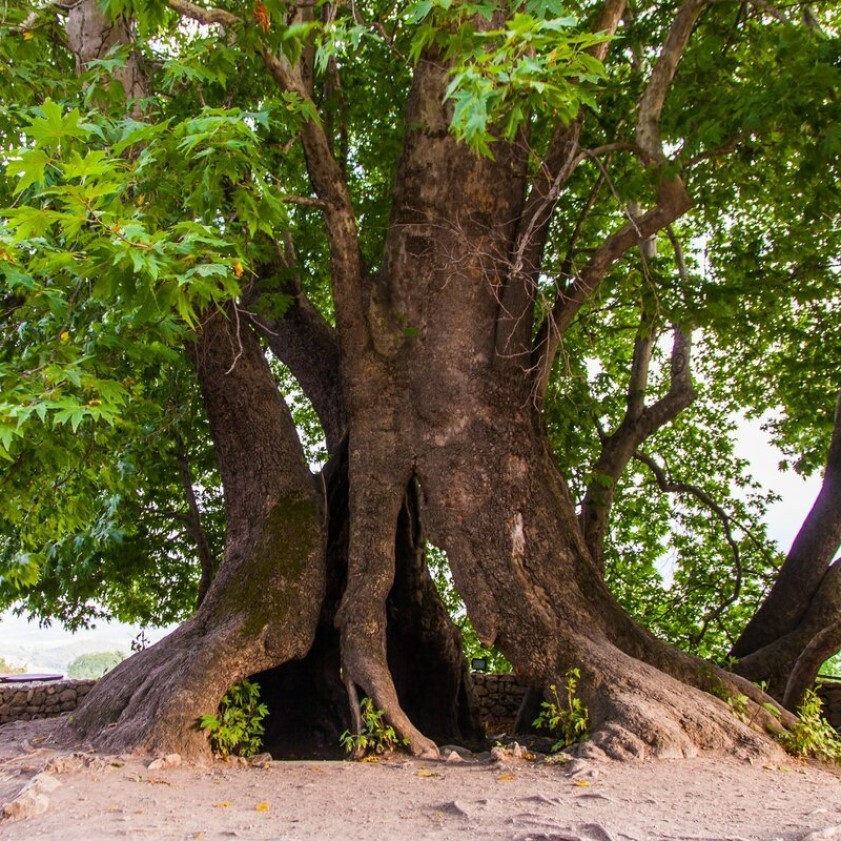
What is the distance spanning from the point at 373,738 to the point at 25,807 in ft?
7.93

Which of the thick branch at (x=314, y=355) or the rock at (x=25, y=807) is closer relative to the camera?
the rock at (x=25, y=807)

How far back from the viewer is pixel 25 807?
4.82 meters

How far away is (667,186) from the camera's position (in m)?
6.52

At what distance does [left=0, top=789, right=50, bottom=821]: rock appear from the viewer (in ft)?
15.7

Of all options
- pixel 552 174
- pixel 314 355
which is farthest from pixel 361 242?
pixel 552 174

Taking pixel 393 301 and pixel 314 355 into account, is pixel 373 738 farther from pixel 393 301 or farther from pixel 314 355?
pixel 314 355

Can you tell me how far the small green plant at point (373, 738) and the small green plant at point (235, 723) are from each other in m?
0.72

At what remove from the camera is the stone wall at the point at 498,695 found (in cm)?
1168

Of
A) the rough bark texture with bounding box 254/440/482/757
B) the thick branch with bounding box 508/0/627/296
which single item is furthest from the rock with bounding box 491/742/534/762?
the thick branch with bounding box 508/0/627/296

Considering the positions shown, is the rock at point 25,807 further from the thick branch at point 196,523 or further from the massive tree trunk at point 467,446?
the thick branch at point 196,523

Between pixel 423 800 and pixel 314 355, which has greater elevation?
pixel 314 355

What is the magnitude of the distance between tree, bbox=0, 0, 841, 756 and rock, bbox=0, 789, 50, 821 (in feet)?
4.52

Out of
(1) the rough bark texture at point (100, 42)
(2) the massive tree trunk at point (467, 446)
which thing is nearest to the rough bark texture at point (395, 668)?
(2) the massive tree trunk at point (467, 446)

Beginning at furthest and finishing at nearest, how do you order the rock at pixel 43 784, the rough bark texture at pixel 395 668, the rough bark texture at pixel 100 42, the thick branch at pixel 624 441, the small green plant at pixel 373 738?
the thick branch at pixel 624 441
the rough bark texture at pixel 395 668
the rough bark texture at pixel 100 42
the small green plant at pixel 373 738
the rock at pixel 43 784
